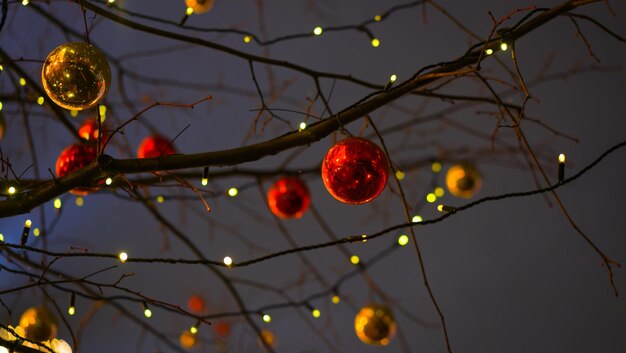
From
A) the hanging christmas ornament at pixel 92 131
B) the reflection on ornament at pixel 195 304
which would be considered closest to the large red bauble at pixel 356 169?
the hanging christmas ornament at pixel 92 131

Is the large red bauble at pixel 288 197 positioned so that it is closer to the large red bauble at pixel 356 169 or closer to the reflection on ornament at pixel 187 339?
the large red bauble at pixel 356 169

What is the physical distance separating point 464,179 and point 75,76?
94 centimetres

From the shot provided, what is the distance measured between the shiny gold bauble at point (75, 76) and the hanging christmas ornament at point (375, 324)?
784mm

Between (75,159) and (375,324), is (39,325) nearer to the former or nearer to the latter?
(75,159)

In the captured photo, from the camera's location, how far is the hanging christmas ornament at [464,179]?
1.47 metres

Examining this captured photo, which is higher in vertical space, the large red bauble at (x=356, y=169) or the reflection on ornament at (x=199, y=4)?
the reflection on ornament at (x=199, y=4)

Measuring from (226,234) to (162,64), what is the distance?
→ 627 millimetres

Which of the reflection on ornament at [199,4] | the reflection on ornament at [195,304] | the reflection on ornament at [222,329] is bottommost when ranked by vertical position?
the reflection on ornament at [222,329]

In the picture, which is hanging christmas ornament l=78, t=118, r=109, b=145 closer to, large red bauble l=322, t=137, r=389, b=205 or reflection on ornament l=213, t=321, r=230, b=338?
large red bauble l=322, t=137, r=389, b=205

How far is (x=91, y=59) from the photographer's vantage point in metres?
0.87

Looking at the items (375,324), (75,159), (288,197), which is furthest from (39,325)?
(375,324)

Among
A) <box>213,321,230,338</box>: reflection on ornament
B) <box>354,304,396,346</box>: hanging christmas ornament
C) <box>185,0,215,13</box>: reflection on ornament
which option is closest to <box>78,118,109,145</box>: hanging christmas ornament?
<box>185,0,215,13</box>: reflection on ornament

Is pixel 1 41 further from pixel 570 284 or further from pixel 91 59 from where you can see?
pixel 570 284

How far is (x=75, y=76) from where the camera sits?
0.85 m
